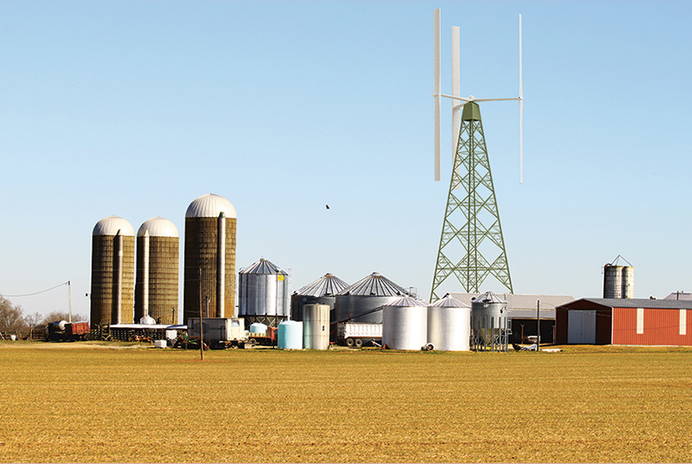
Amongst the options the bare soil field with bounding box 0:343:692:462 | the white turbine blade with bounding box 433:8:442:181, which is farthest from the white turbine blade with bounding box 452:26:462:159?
the bare soil field with bounding box 0:343:692:462

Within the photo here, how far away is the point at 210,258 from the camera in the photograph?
125000 mm

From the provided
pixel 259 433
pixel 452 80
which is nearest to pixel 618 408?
pixel 259 433

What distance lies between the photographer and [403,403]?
38281 mm

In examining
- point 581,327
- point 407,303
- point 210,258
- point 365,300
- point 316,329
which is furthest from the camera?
point 210,258

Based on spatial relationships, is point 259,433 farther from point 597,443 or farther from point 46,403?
point 46,403

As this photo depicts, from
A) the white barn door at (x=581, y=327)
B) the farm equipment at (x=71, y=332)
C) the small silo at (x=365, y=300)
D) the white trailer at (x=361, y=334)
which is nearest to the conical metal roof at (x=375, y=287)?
the small silo at (x=365, y=300)

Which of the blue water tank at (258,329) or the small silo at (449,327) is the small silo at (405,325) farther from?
the blue water tank at (258,329)

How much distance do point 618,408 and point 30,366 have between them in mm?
39241

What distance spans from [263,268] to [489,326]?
3203cm

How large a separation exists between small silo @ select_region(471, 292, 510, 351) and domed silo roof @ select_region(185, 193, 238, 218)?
32454 mm

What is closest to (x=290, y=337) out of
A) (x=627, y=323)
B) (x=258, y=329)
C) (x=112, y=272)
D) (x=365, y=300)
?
(x=365, y=300)

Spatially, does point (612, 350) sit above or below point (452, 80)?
below

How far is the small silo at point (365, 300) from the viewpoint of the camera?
114 m

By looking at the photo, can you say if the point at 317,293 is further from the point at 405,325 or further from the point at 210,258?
the point at 405,325
